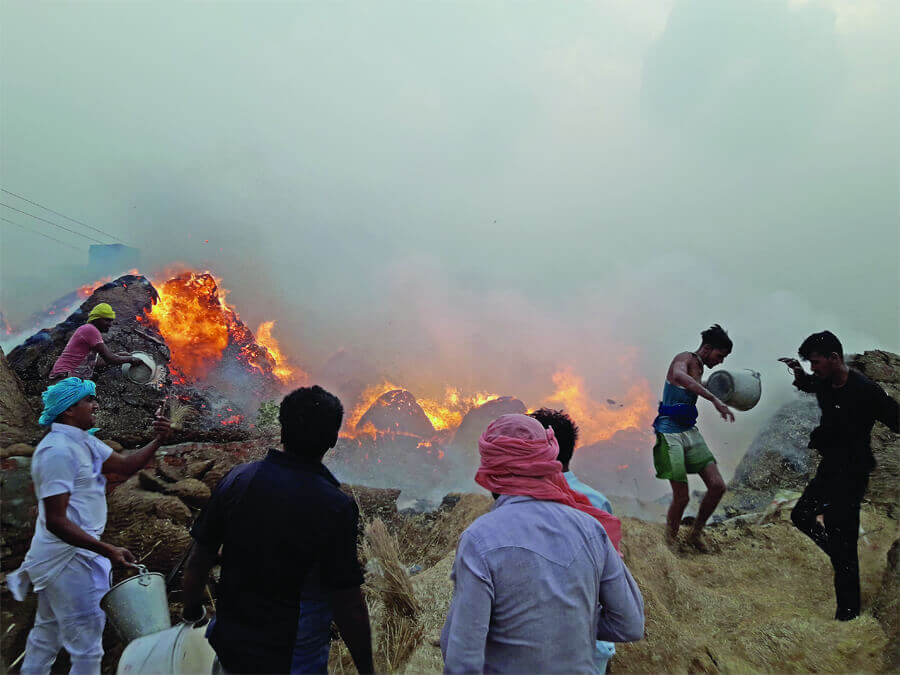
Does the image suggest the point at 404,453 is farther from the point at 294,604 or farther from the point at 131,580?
the point at 294,604

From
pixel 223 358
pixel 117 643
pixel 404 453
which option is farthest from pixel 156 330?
pixel 117 643

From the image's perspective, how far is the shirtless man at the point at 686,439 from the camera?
190 inches

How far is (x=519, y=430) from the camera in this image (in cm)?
195

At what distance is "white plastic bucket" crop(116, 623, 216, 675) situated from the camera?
227cm

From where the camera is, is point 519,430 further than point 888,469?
No

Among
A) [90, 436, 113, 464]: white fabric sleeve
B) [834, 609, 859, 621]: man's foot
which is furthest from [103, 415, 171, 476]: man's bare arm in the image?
[834, 609, 859, 621]: man's foot

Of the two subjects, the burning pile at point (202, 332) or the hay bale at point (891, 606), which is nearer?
the hay bale at point (891, 606)

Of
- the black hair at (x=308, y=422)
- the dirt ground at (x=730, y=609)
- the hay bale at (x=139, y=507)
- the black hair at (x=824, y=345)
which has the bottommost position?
the hay bale at (x=139, y=507)

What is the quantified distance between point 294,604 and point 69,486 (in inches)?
72.3

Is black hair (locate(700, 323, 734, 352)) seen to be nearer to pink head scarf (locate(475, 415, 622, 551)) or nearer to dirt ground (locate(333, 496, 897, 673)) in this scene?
dirt ground (locate(333, 496, 897, 673))

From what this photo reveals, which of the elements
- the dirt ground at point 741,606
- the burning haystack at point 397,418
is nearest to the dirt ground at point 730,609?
the dirt ground at point 741,606

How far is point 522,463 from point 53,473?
2.82 m

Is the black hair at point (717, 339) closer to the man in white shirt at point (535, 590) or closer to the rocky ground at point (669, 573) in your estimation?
the rocky ground at point (669, 573)

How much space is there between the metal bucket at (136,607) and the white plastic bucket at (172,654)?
1.62 ft
